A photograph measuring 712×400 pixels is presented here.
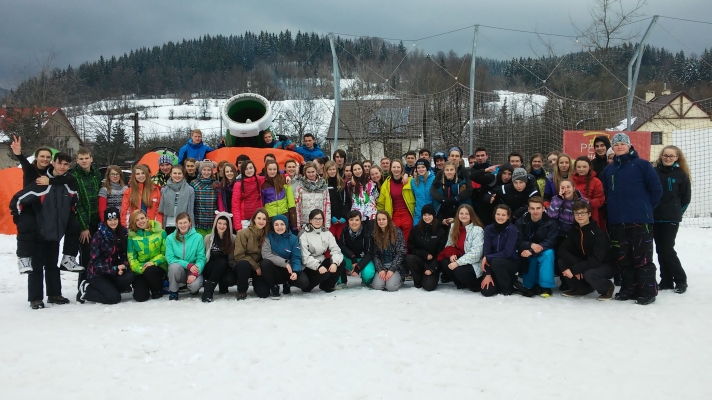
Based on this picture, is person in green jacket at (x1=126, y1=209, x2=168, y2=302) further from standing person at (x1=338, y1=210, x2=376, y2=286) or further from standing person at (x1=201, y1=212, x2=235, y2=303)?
standing person at (x1=338, y1=210, x2=376, y2=286)

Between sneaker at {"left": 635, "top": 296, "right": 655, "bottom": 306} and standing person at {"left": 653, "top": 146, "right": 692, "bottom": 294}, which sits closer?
sneaker at {"left": 635, "top": 296, "right": 655, "bottom": 306}

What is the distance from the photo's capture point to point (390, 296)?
564 centimetres

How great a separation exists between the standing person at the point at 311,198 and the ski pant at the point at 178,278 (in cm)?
142

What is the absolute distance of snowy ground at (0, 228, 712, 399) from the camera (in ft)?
11.0

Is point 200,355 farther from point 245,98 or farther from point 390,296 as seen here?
point 245,98

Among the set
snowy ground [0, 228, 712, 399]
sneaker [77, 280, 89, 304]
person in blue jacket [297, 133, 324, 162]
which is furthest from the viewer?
person in blue jacket [297, 133, 324, 162]

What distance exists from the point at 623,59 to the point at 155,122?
50.7 metres

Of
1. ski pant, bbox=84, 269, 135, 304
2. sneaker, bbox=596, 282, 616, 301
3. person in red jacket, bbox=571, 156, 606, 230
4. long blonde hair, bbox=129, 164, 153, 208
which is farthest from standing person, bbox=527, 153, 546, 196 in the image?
ski pant, bbox=84, 269, 135, 304

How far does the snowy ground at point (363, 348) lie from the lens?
3338mm

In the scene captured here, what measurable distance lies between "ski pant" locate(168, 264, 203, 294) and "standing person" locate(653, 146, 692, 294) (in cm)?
509

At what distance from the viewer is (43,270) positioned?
5531 mm

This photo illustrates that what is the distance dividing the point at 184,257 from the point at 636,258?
4817 mm

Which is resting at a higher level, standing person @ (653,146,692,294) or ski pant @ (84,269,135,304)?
standing person @ (653,146,692,294)

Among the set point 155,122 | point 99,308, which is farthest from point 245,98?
point 155,122
